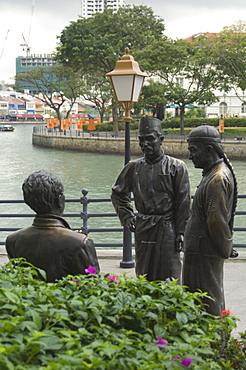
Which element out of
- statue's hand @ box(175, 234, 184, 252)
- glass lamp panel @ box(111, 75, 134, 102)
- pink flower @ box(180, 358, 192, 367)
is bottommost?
statue's hand @ box(175, 234, 184, 252)

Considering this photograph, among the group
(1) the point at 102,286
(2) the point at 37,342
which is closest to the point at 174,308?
(1) the point at 102,286

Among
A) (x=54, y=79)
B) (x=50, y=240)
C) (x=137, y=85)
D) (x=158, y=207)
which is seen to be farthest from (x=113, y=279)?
(x=54, y=79)

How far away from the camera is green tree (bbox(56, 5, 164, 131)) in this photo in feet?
157

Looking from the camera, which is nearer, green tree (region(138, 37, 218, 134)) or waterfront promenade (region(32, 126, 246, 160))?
waterfront promenade (region(32, 126, 246, 160))

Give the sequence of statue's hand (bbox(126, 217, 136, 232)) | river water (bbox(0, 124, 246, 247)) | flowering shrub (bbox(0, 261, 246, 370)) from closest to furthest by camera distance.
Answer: flowering shrub (bbox(0, 261, 246, 370))
statue's hand (bbox(126, 217, 136, 232))
river water (bbox(0, 124, 246, 247))

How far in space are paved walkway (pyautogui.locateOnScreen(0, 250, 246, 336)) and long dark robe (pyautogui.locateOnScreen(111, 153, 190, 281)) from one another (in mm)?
262

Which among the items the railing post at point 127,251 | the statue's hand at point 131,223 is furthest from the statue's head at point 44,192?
the railing post at point 127,251

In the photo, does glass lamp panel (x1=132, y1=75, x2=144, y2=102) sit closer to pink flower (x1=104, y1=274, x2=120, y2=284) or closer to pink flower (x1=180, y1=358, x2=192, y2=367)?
pink flower (x1=104, y1=274, x2=120, y2=284)

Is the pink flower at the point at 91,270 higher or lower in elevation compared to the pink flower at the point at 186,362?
higher

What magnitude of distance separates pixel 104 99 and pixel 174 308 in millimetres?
63836

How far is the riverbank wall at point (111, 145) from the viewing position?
40250mm

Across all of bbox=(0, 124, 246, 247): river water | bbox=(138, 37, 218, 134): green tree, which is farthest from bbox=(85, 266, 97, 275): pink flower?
bbox=(138, 37, 218, 134): green tree

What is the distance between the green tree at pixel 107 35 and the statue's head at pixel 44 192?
44.7 m

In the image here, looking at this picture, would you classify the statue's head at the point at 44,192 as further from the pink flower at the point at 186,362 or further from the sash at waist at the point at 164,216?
the sash at waist at the point at 164,216
